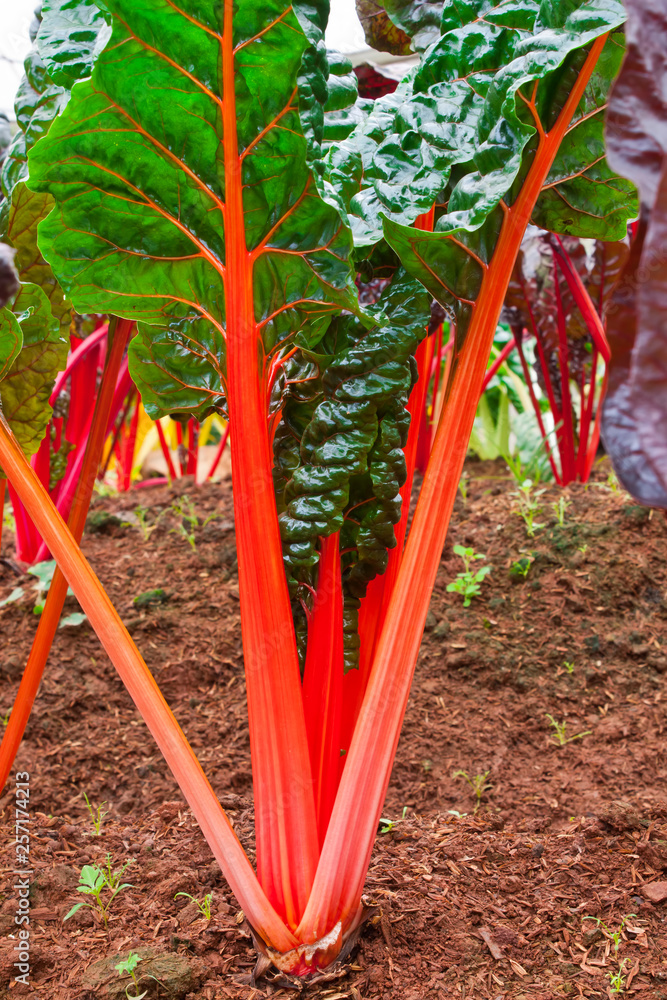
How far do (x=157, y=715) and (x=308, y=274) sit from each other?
0.60 meters

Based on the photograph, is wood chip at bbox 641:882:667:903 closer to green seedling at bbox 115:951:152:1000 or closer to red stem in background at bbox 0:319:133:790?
green seedling at bbox 115:951:152:1000

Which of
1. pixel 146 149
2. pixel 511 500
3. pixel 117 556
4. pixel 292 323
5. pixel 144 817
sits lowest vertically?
pixel 144 817

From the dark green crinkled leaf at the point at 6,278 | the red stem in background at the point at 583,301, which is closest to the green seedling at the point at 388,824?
the dark green crinkled leaf at the point at 6,278

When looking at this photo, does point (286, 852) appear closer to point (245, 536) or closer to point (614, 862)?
point (245, 536)

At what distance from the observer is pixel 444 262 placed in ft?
3.08

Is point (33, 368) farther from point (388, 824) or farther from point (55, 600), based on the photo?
point (388, 824)

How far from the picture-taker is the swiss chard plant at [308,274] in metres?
0.82

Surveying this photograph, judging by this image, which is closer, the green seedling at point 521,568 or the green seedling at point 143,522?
the green seedling at point 521,568

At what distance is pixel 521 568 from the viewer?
1.96m

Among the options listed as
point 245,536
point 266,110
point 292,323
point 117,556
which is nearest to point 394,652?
point 245,536

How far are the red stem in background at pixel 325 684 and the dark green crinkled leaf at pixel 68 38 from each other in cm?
73

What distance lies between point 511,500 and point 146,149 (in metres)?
1.76

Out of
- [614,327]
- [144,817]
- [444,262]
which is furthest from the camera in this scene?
[144,817]

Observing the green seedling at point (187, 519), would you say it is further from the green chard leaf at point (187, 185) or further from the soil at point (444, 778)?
the green chard leaf at point (187, 185)
